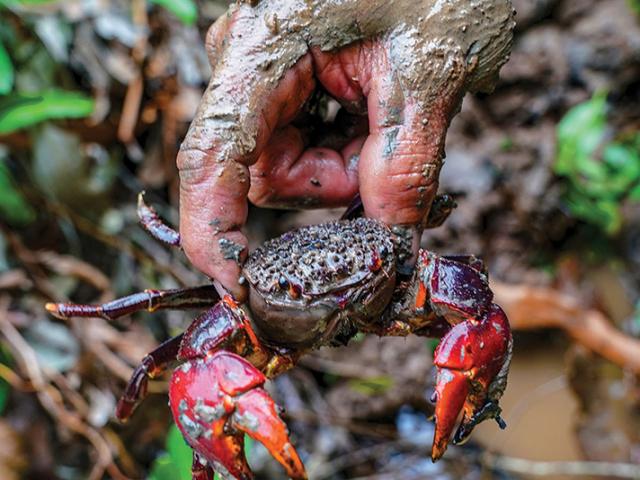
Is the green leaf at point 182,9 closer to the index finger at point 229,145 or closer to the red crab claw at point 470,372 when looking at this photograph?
the index finger at point 229,145

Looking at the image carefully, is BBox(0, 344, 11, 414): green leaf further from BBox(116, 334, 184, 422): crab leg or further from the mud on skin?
the mud on skin

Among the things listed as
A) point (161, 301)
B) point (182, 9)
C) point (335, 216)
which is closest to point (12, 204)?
point (182, 9)

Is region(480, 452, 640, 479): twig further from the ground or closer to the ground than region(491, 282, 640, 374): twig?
closer to the ground

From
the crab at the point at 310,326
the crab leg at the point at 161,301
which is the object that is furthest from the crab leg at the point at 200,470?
the crab leg at the point at 161,301

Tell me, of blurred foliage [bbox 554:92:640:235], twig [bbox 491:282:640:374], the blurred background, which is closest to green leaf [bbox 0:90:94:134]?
the blurred background

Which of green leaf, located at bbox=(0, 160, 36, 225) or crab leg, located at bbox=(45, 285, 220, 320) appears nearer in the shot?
crab leg, located at bbox=(45, 285, 220, 320)

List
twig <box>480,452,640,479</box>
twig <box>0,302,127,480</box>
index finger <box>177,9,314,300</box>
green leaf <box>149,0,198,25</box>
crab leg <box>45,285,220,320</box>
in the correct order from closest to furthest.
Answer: index finger <box>177,9,314,300</box>, crab leg <box>45,285,220,320</box>, green leaf <box>149,0,198,25</box>, twig <box>0,302,127,480</box>, twig <box>480,452,640,479</box>

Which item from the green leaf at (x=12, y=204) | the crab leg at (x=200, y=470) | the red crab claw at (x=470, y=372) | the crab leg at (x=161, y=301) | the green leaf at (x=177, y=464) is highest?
the crab leg at (x=161, y=301)
